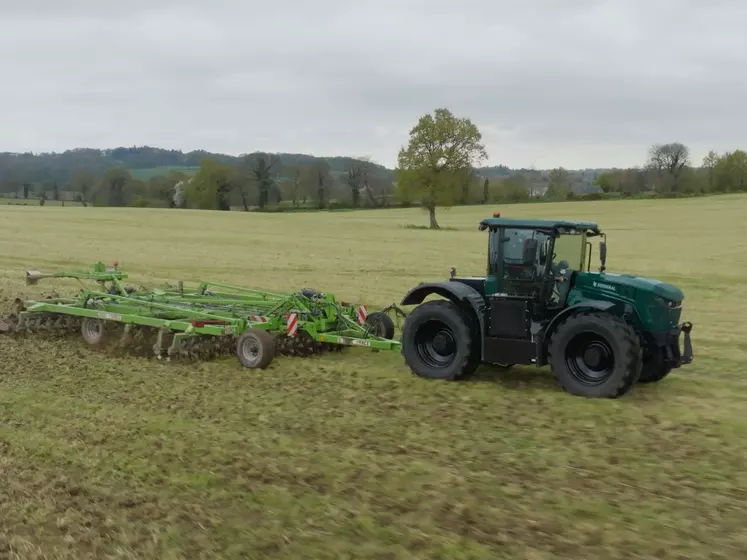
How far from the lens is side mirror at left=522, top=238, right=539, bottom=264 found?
8.62 m

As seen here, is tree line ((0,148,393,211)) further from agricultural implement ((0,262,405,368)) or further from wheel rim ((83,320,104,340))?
wheel rim ((83,320,104,340))

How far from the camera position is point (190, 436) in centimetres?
676

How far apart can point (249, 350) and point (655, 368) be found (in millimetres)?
5016

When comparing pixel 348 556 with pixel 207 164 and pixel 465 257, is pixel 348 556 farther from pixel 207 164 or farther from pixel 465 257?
pixel 207 164

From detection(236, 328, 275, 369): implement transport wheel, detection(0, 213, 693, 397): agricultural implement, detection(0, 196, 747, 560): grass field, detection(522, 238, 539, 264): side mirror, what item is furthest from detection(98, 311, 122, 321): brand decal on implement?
detection(522, 238, 539, 264): side mirror

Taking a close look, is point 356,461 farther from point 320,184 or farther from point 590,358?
point 320,184

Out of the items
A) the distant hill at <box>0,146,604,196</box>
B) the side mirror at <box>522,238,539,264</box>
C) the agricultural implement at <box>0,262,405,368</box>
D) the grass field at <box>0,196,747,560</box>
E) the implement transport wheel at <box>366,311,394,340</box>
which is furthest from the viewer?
the distant hill at <box>0,146,604,196</box>

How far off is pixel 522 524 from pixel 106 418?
4313mm

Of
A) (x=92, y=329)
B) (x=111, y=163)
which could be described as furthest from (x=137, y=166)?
(x=92, y=329)

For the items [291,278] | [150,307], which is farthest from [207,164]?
[150,307]

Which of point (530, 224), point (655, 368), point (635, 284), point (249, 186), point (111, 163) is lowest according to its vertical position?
point (655, 368)

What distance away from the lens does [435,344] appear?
923cm

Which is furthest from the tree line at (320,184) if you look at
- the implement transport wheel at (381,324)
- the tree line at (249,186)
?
the implement transport wheel at (381,324)

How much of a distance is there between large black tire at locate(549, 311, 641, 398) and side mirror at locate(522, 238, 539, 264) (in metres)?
0.84
